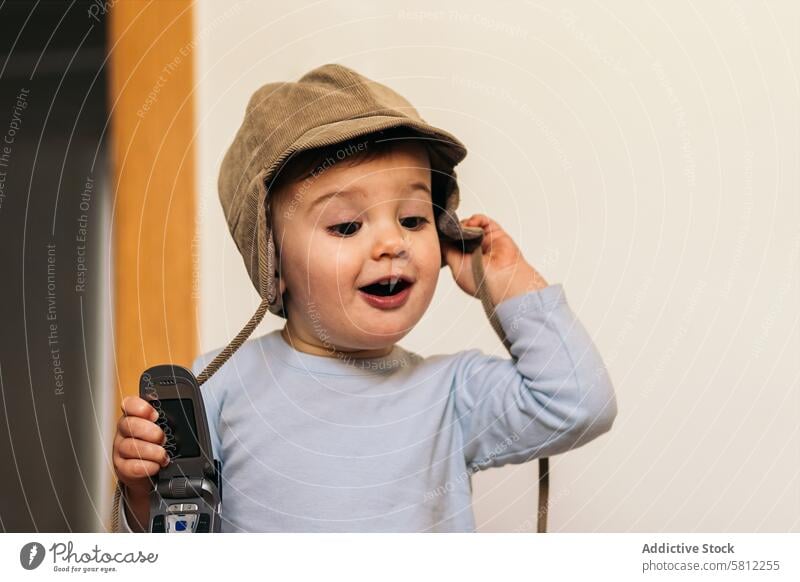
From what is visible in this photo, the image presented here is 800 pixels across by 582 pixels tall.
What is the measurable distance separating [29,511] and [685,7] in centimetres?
66

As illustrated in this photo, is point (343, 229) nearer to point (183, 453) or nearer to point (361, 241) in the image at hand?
point (361, 241)

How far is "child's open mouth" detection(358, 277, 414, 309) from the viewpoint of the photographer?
66cm

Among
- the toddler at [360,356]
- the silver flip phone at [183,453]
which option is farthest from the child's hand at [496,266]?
the silver flip phone at [183,453]

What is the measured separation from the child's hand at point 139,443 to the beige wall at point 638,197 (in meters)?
0.17

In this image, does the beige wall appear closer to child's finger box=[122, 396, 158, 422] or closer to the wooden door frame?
the wooden door frame

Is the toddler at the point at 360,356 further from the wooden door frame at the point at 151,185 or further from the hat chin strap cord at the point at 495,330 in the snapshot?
the wooden door frame at the point at 151,185

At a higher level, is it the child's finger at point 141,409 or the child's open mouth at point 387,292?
the child's open mouth at point 387,292

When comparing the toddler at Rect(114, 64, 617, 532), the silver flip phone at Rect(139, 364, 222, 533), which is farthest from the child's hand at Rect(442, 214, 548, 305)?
the silver flip phone at Rect(139, 364, 222, 533)

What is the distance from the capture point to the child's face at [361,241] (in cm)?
65

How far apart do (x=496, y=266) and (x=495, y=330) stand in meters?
0.05

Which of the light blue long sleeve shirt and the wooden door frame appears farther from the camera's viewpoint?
the wooden door frame

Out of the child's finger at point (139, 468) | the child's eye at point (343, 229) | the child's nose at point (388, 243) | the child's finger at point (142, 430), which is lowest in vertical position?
the child's finger at point (139, 468)

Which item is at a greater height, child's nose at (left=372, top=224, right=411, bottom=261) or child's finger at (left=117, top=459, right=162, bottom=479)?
child's nose at (left=372, top=224, right=411, bottom=261)
